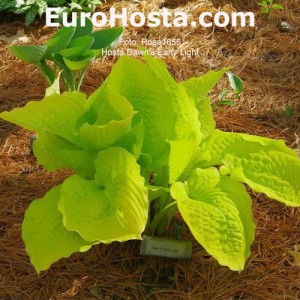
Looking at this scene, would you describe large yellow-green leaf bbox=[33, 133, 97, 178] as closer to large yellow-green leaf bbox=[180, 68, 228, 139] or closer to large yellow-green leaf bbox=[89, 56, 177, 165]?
large yellow-green leaf bbox=[89, 56, 177, 165]

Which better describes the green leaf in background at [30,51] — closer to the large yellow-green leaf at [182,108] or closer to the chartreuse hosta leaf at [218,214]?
the large yellow-green leaf at [182,108]

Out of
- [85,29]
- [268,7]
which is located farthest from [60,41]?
[268,7]

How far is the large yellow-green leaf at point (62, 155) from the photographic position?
5.20ft

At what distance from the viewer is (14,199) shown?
1954 mm

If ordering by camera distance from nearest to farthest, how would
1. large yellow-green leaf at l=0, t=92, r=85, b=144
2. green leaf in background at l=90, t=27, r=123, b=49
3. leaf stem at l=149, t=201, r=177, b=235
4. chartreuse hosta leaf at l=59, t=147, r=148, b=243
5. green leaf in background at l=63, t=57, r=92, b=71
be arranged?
chartreuse hosta leaf at l=59, t=147, r=148, b=243
large yellow-green leaf at l=0, t=92, r=85, b=144
leaf stem at l=149, t=201, r=177, b=235
green leaf in background at l=63, t=57, r=92, b=71
green leaf in background at l=90, t=27, r=123, b=49

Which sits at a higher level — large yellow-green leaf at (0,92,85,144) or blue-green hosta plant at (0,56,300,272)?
large yellow-green leaf at (0,92,85,144)

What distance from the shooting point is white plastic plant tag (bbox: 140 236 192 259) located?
1.68m

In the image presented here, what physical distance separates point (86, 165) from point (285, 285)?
2.19 feet

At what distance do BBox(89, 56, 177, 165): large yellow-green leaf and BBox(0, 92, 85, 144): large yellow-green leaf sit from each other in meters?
0.06

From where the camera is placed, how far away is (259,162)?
1591mm

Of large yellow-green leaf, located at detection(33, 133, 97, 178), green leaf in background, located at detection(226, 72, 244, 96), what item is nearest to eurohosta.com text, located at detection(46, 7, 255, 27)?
green leaf in background, located at detection(226, 72, 244, 96)

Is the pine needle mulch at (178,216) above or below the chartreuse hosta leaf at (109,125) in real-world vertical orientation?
below

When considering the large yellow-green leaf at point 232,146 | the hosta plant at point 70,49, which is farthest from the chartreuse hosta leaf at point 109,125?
the hosta plant at point 70,49

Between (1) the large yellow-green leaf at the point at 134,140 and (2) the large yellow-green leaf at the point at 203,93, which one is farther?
(2) the large yellow-green leaf at the point at 203,93
